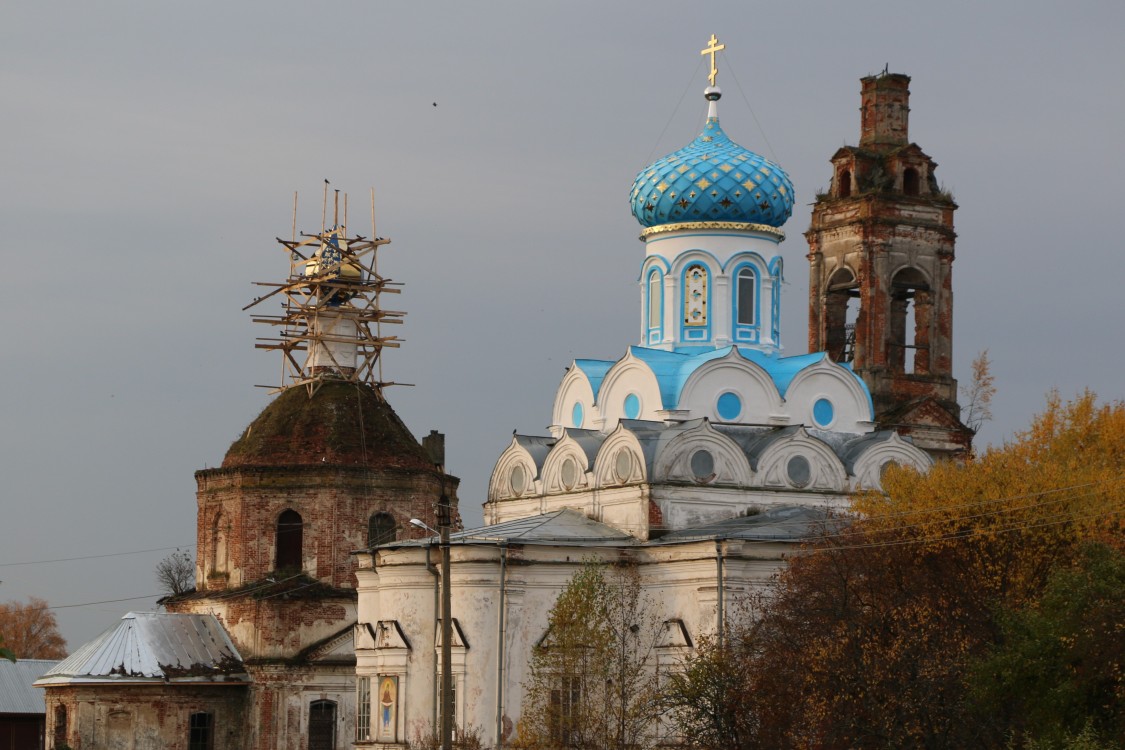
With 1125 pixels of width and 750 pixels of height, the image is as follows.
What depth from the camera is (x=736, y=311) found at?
27188 mm

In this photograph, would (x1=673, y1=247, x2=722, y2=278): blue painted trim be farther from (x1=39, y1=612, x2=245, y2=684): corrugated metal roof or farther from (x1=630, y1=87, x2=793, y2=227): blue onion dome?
(x1=39, y1=612, x2=245, y2=684): corrugated metal roof

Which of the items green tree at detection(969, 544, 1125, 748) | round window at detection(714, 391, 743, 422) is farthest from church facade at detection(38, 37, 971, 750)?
green tree at detection(969, 544, 1125, 748)

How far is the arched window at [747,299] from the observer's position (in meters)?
27.2

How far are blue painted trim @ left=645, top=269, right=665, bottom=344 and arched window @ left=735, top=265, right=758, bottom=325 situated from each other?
1.07 meters

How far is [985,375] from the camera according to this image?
35781 mm

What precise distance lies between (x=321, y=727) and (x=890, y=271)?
12706 mm

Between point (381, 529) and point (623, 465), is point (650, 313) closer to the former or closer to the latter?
point (623, 465)

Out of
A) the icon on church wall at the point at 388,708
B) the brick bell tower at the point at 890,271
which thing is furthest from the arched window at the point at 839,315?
the icon on church wall at the point at 388,708

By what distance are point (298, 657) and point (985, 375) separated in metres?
13.6

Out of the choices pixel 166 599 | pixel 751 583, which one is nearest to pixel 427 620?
pixel 751 583

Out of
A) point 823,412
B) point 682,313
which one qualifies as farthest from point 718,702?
point 682,313

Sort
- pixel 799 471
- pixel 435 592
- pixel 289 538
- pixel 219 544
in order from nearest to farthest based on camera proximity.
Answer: pixel 435 592, pixel 799 471, pixel 289 538, pixel 219 544

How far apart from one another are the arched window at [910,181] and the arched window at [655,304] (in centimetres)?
905

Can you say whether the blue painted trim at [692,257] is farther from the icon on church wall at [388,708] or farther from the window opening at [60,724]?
the window opening at [60,724]
